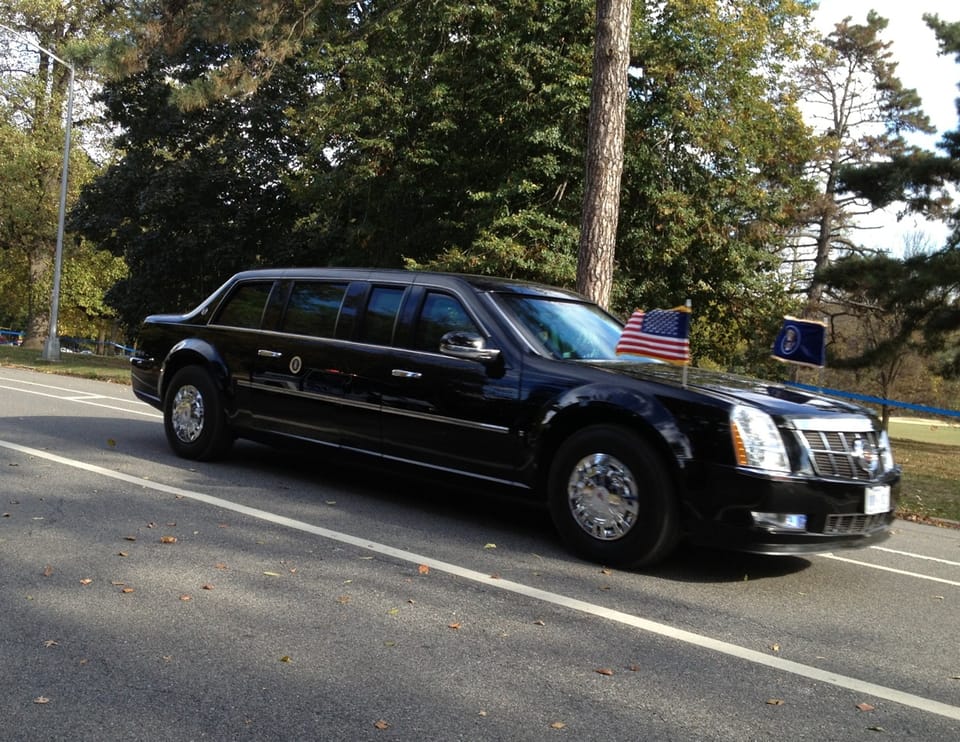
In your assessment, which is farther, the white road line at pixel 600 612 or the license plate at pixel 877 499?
the license plate at pixel 877 499

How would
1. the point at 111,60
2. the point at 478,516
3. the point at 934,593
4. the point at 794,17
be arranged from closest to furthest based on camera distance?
the point at 934,593, the point at 478,516, the point at 111,60, the point at 794,17

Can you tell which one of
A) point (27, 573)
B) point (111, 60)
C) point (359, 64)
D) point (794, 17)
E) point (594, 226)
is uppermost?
point (794, 17)

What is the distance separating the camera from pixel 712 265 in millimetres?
21594

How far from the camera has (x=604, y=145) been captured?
41.2 feet

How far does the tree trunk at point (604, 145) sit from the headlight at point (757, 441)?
7.26 m

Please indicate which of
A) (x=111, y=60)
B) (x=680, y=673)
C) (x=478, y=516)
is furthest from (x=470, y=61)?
(x=680, y=673)

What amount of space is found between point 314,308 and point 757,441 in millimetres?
3833

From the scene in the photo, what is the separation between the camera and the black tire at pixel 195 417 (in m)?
8.11

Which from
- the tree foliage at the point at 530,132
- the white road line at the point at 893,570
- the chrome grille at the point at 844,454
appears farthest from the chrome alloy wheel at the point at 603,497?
the tree foliage at the point at 530,132

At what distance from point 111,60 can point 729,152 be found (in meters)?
13.0

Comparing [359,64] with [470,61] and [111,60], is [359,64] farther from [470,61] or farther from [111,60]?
[111,60]

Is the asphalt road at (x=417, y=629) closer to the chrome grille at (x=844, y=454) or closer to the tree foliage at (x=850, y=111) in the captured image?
the chrome grille at (x=844, y=454)

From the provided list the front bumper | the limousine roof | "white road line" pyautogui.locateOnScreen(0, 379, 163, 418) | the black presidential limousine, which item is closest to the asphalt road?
the front bumper

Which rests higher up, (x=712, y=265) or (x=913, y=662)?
(x=712, y=265)
